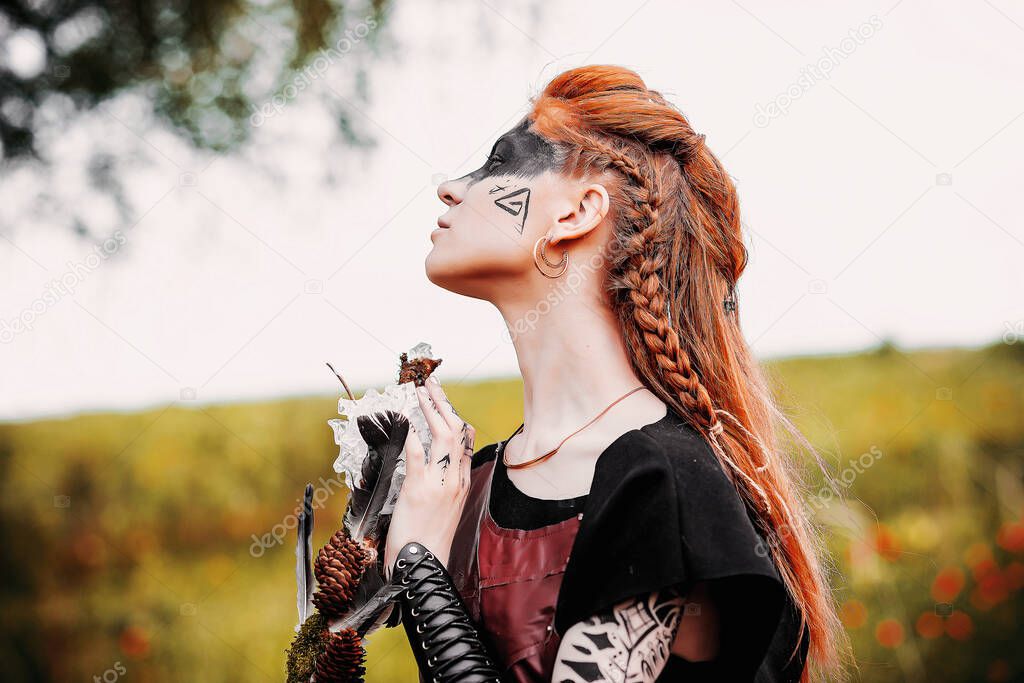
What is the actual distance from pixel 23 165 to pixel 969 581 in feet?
17.3

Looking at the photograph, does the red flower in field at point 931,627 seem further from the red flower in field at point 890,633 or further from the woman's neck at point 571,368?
the woman's neck at point 571,368

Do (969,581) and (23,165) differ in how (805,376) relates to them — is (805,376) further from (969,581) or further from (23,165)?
(23,165)

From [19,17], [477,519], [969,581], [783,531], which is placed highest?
[19,17]

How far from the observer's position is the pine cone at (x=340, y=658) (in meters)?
2.10

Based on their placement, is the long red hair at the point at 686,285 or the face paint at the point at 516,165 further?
the face paint at the point at 516,165

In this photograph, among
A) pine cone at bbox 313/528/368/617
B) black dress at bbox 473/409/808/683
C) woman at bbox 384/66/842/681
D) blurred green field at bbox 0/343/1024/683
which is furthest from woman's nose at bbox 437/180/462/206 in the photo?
blurred green field at bbox 0/343/1024/683

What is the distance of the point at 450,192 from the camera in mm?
2336

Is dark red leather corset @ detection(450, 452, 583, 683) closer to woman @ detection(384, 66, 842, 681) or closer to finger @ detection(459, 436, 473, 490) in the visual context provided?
woman @ detection(384, 66, 842, 681)

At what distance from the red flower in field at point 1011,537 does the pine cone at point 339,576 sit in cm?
391

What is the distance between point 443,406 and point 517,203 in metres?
0.55

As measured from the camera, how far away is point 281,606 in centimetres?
494

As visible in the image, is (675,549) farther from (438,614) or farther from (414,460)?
(414,460)

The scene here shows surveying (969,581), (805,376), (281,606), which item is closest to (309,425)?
(281,606)

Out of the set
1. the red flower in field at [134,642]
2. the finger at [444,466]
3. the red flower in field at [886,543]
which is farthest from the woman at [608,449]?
the red flower in field at [134,642]
